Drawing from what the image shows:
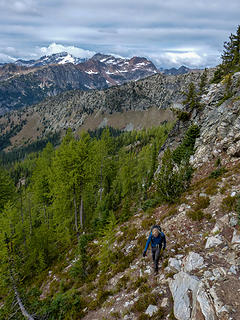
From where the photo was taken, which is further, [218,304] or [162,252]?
[162,252]

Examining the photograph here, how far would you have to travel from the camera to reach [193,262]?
812cm

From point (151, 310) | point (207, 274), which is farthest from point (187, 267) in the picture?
point (151, 310)

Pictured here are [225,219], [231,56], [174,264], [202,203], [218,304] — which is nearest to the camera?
[218,304]

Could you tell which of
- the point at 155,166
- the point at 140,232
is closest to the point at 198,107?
the point at 155,166

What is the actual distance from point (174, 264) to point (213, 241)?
7.40ft

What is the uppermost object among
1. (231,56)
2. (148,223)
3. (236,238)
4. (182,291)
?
(231,56)

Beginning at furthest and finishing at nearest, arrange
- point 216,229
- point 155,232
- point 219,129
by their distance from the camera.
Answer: point 219,129
point 216,229
point 155,232

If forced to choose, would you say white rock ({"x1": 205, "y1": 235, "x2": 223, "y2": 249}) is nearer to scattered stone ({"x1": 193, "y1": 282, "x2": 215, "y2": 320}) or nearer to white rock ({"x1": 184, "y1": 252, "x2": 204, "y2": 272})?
white rock ({"x1": 184, "y1": 252, "x2": 204, "y2": 272})

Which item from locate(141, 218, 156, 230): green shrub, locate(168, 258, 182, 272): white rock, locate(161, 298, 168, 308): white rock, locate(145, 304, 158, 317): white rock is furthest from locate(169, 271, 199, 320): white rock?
locate(141, 218, 156, 230): green shrub

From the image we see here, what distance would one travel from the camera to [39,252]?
72.3 ft

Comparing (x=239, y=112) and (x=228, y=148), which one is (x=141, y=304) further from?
(x=239, y=112)

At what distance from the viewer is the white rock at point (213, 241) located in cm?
879

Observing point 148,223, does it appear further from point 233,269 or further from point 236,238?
point 233,269

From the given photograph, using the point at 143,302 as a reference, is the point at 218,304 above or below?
above
